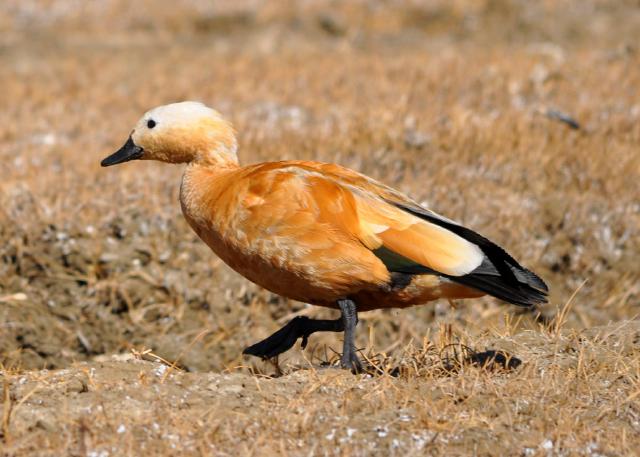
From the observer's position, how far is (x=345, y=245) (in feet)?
15.8

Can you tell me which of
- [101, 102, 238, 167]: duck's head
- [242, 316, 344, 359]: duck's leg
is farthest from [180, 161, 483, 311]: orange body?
[101, 102, 238, 167]: duck's head

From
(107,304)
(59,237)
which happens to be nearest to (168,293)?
(107,304)

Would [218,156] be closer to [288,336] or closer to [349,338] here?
[288,336]

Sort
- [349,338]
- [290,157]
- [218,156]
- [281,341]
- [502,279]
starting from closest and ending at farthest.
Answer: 1. [502,279]
2. [349,338]
3. [281,341]
4. [218,156]
5. [290,157]

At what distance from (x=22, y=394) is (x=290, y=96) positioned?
7129 mm

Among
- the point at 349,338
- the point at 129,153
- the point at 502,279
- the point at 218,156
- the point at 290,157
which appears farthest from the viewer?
the point at 290,157

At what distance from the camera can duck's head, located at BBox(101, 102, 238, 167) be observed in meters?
5.55

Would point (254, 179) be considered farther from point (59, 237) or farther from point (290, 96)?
point (290, 96)

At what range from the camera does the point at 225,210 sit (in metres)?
5.02

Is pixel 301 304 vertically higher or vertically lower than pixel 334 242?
lower

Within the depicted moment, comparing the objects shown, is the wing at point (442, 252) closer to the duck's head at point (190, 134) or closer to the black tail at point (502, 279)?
the black tail at point (502, 279)

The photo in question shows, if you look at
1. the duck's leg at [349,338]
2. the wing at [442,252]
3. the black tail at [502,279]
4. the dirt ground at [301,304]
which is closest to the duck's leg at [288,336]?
the dirt ground at [301,304]

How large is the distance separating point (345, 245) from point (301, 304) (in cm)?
260

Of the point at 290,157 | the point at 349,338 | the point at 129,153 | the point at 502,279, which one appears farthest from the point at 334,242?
the point at 290,157
